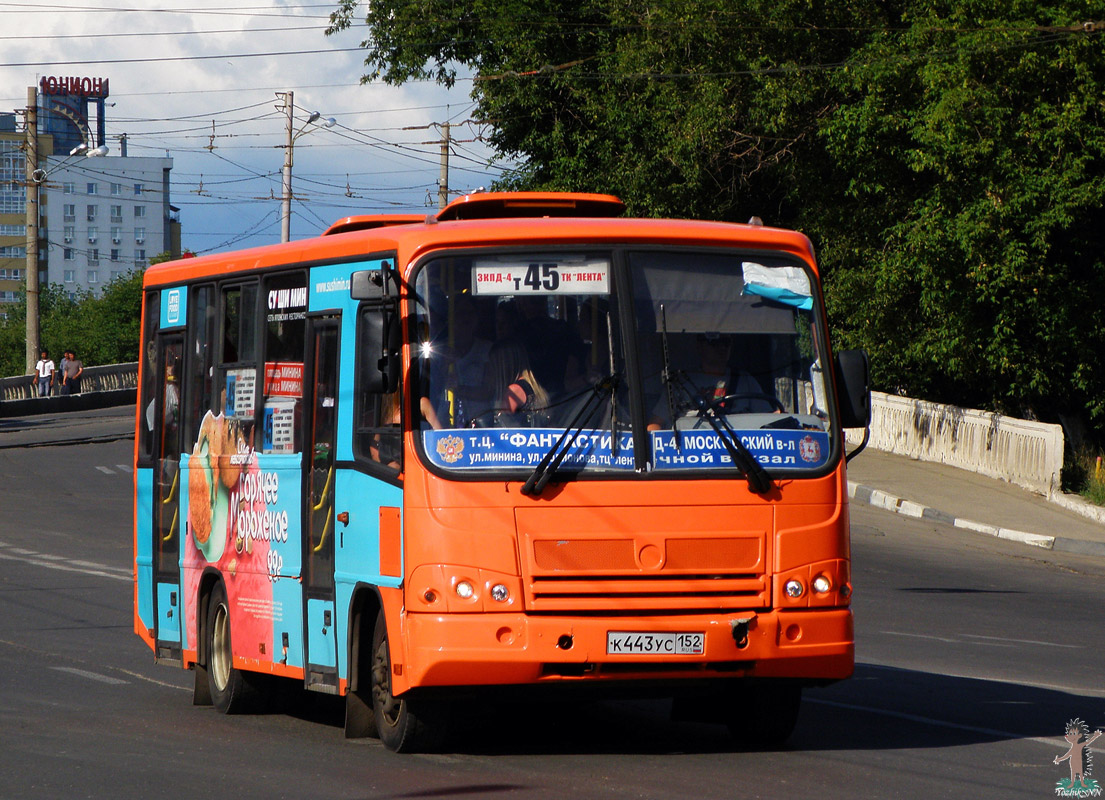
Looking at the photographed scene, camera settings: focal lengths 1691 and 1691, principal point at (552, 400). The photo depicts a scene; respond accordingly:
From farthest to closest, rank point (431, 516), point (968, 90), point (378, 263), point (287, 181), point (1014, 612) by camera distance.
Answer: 1. point (287, 181)
2. point (968, 90)
3. point (1014, 612)
4. point (378, 263)
5. point (431, 516)

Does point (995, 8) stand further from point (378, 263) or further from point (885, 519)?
point (378, 263)

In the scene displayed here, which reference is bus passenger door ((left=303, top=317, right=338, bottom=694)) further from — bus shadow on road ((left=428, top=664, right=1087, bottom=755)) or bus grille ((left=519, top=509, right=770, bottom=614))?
bus grille ((left=519, top=509, right=770, bottom=614))

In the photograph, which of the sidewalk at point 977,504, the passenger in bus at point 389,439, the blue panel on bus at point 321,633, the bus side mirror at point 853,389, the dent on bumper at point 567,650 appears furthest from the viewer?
the sidewalk at point 977,504

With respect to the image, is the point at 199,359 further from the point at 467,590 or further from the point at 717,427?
the point at 717,427

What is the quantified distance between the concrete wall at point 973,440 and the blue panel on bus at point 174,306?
62.3ft

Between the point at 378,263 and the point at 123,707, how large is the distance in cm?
363

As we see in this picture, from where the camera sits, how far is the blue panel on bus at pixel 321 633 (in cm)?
852

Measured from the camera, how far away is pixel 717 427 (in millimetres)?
7828

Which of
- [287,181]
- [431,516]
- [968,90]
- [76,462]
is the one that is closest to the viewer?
[431,516]

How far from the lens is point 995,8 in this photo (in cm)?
2591

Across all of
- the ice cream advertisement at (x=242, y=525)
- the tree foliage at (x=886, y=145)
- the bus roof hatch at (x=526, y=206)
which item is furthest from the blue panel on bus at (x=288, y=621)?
the tree foliage at (x=886, y=145)

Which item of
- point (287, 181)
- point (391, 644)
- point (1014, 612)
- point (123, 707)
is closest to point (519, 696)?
point (391, 644)

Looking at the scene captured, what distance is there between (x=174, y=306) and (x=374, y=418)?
140 inches

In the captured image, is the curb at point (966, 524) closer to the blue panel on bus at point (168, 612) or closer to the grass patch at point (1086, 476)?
the grass patch at point (1086, 476)
